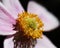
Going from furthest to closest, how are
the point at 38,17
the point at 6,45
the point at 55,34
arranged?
the point at 55,34 → the point at 38,17 → the point at 6,45

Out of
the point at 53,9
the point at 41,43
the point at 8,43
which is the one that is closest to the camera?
the point at 8,43

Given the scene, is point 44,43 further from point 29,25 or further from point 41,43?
point 29,25

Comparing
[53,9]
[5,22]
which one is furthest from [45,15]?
[5,22]

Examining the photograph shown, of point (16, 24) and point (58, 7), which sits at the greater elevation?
point (58, 7)

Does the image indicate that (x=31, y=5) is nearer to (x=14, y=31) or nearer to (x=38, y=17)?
(x=38, y=17)

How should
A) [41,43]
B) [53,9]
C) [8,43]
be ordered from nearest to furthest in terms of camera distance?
[8,43]
[41,43]
[53,9]

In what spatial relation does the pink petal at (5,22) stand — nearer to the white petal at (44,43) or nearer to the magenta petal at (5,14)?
the magenta petal at (5,14)

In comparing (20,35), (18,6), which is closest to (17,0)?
(18,6)

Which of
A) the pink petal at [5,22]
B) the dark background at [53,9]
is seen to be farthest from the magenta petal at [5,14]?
the dark background at [53,9]
